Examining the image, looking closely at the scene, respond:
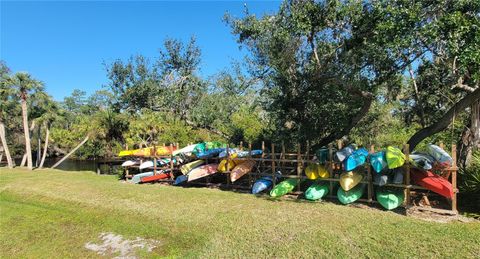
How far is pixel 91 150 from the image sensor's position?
31844 millimetres

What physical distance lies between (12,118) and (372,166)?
2541cm

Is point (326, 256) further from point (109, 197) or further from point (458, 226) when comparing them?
point (109, 197)

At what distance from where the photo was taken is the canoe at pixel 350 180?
23.2 feet

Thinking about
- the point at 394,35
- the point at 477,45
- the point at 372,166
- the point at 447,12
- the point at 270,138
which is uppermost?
the point at 447,12

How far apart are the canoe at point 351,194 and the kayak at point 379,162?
0.71 meters

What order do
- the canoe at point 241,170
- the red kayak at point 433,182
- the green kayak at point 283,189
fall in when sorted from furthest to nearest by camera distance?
1. the canoe at point 241,170
2. the green kayak at point 283,189
3. the red kayak at point 433,182

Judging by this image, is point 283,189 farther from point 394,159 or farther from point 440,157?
point 440,157

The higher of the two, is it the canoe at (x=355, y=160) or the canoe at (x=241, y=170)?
the canoe at (x=355, y=160)

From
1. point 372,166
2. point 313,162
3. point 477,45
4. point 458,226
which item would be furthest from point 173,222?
point 477,45

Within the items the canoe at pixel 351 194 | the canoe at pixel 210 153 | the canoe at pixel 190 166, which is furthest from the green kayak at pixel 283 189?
the canoe at pixel 190 166

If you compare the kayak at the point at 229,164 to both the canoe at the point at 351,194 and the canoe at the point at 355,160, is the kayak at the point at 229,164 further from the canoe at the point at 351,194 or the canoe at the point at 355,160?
the canoe at the point at 355,160

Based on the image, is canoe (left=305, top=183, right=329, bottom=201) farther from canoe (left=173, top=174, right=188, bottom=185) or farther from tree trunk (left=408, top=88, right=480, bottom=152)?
canoe (left=173, top=174, right=188, bottom=185)

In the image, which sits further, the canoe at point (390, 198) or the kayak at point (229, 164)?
the kayak at point (229, 164)

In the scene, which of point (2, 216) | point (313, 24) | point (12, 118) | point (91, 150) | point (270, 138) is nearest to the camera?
point (313, 24)
